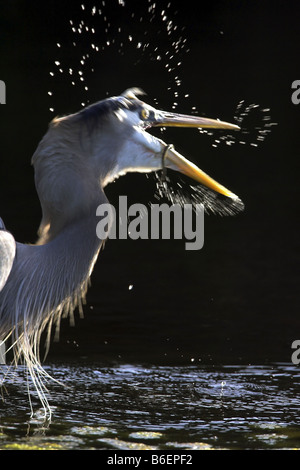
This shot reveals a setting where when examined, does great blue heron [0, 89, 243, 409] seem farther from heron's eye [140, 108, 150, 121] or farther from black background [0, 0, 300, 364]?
black background [0, 0, 300, 364]

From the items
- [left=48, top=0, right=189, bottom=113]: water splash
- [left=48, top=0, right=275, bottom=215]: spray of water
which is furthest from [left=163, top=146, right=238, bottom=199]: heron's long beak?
[left=48, top=0, right=189, bottom=113]: water splash

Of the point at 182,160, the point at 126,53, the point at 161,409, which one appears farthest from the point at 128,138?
the point at 126,53

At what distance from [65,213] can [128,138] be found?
1.71 ft

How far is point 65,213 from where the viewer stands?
13.9 ft

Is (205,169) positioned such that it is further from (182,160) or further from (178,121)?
(182,160)

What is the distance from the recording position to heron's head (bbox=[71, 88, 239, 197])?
14.2 ft

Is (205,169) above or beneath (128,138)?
above

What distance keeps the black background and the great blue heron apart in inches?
43.5

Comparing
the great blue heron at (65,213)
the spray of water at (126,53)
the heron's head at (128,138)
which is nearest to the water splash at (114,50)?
the spray of water at (126,53)

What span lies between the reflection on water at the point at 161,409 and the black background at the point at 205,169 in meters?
0.30

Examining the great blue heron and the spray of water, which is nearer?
the great blue heron

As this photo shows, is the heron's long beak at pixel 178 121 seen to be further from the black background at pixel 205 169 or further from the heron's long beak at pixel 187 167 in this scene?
the black background at pixel 205 169

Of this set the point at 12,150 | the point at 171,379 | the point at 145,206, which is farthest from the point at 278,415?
the point at 12,150

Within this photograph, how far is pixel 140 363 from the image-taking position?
529 cm
